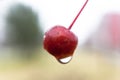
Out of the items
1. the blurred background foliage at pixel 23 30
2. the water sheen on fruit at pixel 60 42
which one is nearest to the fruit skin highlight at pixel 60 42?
the water sheen on fruit at pixel 60 42

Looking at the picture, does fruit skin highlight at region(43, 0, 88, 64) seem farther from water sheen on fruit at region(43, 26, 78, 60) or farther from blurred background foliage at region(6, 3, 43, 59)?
blurred background foliage at region(6, 3, 43, 59)

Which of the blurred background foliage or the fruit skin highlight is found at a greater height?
the fruit skin highlight

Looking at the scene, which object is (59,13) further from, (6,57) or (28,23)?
(6,57)

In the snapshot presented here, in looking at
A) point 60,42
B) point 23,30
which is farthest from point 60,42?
point 23,30

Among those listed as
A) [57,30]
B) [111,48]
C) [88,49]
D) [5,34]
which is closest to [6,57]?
[5,34]

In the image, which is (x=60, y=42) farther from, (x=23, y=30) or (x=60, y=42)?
(x=23, y=30)

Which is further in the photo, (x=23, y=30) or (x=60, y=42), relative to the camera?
(x=23, y=30)

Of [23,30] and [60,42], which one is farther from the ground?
[60,42]

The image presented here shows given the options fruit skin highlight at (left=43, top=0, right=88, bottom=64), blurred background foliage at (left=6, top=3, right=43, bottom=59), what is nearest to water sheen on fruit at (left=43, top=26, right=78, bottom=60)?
fruit skin highlight at (left=43, top=0, right=88, bottom=64)
